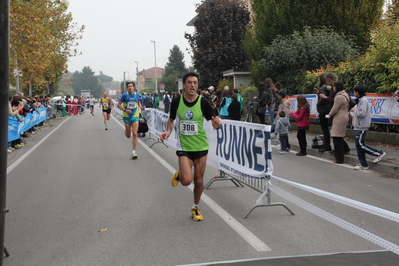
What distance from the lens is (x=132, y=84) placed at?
40.4 ft

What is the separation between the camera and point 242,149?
22.8ft

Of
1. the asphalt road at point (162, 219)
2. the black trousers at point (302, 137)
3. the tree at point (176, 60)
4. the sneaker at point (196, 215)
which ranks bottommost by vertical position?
the asphalt road at point (162, 219)

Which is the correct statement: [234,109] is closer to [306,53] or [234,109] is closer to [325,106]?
[325,106]

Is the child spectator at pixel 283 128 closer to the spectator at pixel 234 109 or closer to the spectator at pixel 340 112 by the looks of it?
the spectator at pixel 340 112

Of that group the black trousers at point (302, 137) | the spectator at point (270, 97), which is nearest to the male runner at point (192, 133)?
the black trousers at point (302, 137)

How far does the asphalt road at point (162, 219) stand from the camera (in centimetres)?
468

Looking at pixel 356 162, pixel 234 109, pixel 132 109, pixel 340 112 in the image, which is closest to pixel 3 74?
pixel 340 112

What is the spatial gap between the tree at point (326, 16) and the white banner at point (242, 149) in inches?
680

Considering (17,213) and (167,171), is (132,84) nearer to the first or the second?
(167,171)

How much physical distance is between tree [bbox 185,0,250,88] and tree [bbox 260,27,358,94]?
14567 mm

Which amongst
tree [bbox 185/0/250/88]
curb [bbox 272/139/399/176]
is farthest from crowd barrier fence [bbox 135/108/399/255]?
tree [bbox 185/0/250/88]

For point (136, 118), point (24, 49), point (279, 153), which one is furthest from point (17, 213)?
point (24, 49)

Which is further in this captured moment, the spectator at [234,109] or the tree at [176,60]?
the tree at [176,60]

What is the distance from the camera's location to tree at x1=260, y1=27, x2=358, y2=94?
66.1 feet
